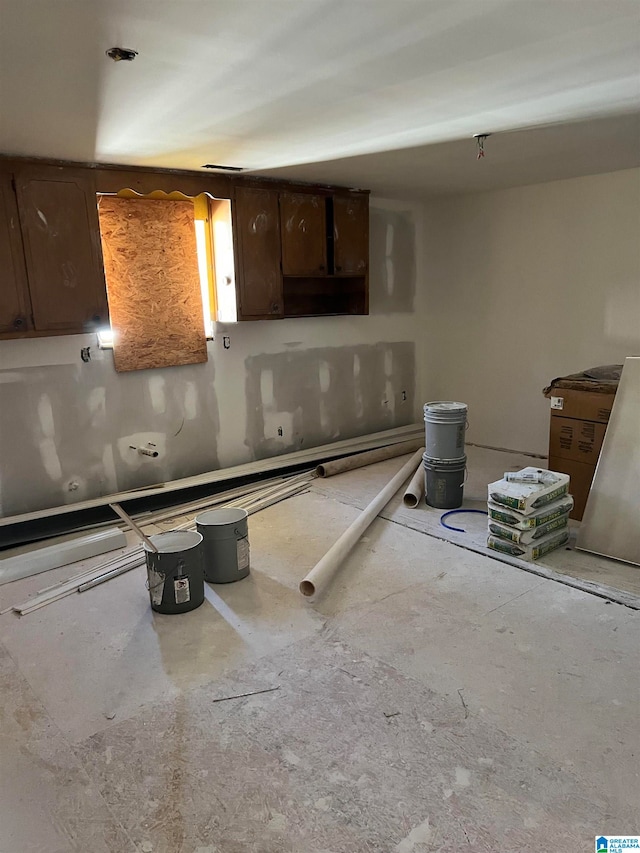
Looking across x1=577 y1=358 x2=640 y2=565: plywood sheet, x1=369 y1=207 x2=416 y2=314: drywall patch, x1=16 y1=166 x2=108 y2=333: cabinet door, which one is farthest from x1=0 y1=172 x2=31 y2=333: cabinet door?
x1=577 y1=358 x2=640 y2=565: plywood sheet

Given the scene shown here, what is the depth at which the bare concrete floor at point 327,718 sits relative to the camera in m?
1.89

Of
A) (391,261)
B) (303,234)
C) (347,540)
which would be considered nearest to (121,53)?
(347,540)

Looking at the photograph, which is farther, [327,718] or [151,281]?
[151,281]

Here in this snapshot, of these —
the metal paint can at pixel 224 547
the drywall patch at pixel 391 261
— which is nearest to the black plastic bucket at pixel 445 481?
the metal paint can at pixel 224 547

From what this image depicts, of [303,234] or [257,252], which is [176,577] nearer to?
[257,252]

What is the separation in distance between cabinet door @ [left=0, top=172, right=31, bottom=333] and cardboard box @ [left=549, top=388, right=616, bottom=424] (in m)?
3.82

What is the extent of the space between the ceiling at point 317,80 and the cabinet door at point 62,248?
0.26 metres

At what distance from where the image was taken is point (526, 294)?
5828 millimetres

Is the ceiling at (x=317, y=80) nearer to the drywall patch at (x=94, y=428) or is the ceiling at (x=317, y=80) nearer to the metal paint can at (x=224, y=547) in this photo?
the drywall patch at (x=94, y=428)

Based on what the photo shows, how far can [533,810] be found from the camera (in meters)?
1.91

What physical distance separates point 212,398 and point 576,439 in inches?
119

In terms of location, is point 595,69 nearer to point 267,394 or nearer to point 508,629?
point 508,629

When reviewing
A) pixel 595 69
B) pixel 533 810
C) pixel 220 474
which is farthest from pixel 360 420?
pixel 533 810

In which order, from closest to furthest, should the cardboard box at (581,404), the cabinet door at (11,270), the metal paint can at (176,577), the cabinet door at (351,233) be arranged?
the metal paint can at (176,577) < the cabinet door at (11,270) < the cardboard box at (581,404) < the cabinet door at (351,233)
